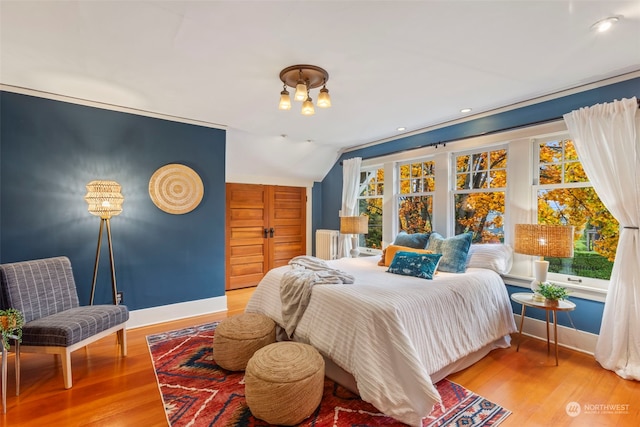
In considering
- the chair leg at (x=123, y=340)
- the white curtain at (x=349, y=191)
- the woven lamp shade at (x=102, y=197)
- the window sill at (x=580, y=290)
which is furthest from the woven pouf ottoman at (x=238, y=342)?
the white curtain at (x=349, y=191)

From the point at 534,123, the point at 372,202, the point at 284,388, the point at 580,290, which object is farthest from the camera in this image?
the point at 372,202

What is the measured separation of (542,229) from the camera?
2598 millimetres

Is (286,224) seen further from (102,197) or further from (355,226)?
(102,197)

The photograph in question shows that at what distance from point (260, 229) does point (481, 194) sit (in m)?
3.49

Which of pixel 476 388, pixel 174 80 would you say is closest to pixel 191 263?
pixel 174 80

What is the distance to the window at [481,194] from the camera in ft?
11.1

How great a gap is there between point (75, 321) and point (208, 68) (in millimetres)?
2196

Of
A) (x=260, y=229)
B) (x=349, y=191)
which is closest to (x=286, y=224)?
(x=260, y=229)

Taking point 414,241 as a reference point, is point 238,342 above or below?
below

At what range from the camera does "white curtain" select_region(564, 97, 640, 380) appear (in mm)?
2342

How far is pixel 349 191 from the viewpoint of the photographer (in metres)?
5.00

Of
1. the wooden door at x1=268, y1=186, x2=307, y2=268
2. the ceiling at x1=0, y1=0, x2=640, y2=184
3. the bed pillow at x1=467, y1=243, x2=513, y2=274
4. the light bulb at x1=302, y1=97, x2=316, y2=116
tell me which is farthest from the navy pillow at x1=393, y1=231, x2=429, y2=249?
the wooden door at x1=268, y1=186, x2=307, y2=268

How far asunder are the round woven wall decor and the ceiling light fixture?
191cm

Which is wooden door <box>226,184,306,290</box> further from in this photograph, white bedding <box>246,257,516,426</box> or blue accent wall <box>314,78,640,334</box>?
white bedding <box>246,257,516,426</box>
